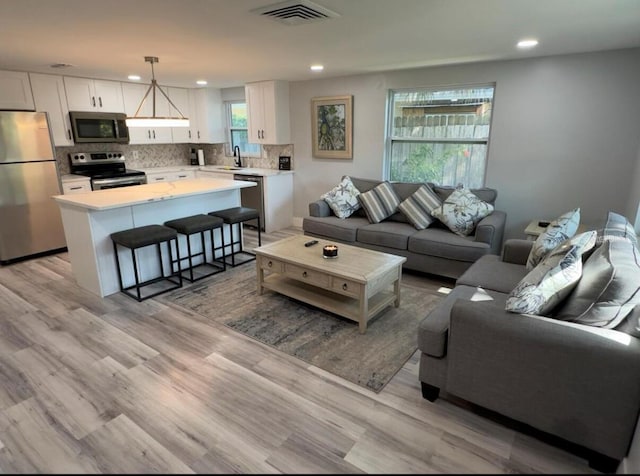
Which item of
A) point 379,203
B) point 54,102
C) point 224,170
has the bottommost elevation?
point 379,203

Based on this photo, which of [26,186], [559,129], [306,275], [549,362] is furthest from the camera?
[26,186]

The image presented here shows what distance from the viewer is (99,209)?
325cm

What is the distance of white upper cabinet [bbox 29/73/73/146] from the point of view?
4738 millimetres

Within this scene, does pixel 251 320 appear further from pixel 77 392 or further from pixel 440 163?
pixel 440 163

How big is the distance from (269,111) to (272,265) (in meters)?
3.14

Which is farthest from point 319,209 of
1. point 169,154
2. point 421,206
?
point 169,154

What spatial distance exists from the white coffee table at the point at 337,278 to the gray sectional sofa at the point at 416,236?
61 centimetres

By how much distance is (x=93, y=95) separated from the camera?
5.29 meters

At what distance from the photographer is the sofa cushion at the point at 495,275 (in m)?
2.76

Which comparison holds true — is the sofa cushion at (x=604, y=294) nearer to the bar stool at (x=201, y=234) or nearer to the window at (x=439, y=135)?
the window at (x=439, y=135)

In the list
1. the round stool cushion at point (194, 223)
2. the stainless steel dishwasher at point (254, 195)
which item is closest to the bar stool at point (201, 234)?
the round stool cushion at point (194, 223)

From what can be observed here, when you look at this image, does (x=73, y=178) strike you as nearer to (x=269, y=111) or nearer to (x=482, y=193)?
(x=269, y=111)

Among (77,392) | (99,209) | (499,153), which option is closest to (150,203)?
(99,209)

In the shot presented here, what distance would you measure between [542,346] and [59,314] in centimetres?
362
